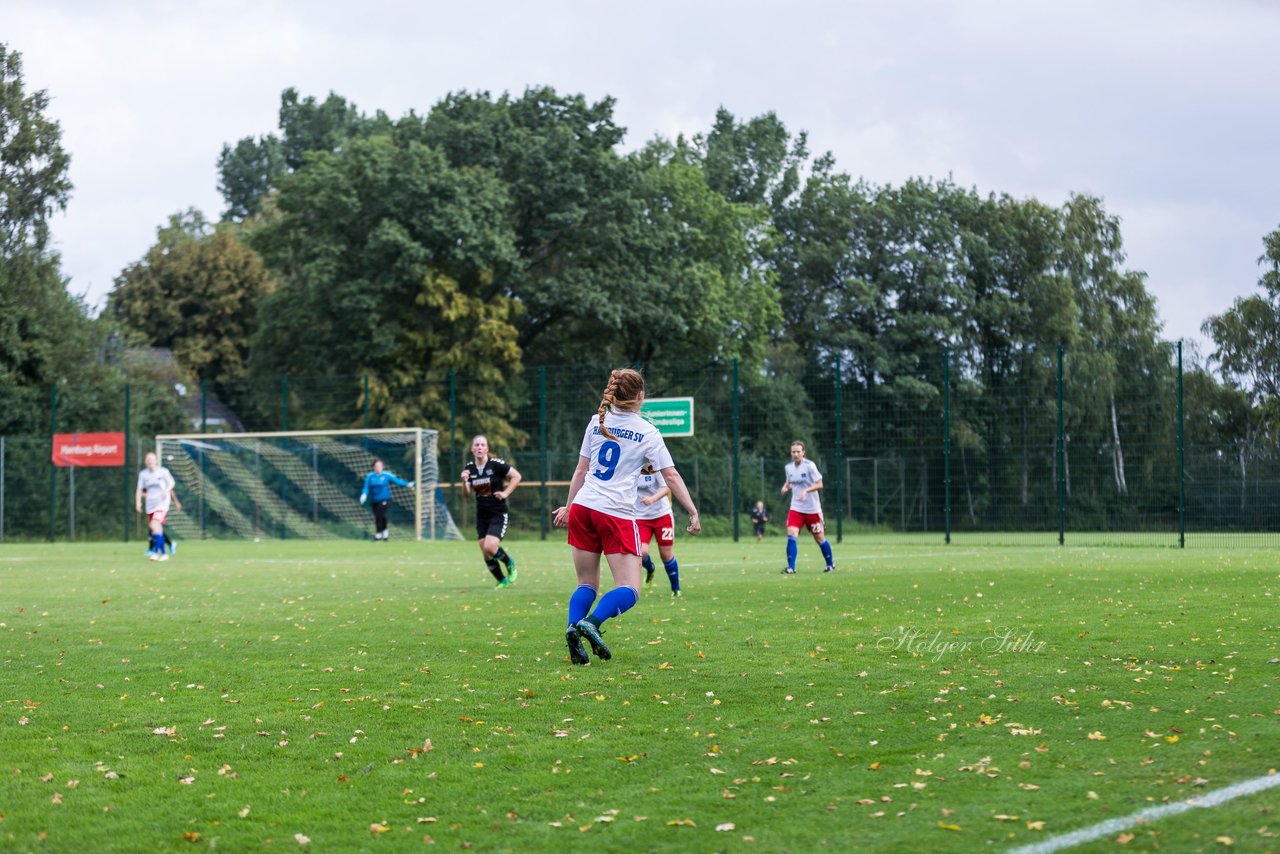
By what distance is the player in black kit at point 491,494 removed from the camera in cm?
1619

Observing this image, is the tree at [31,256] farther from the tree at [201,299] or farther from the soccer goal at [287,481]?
the tree at [201,299]

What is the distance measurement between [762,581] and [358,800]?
38.0 feet

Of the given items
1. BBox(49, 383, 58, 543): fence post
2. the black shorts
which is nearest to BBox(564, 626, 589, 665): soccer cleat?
the black shorts

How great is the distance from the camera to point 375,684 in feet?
27.3

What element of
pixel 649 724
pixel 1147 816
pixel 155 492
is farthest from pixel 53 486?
pixel 1147 816

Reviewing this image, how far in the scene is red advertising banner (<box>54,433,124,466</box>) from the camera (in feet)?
119

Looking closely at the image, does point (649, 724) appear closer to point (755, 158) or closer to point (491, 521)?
point (491, 521)

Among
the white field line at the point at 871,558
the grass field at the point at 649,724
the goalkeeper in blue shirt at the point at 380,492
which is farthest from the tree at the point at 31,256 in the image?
the grass field at the point at 649,724

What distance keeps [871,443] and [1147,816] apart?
3044 centimetres

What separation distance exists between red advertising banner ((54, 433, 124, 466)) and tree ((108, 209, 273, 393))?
Result: 2166 centimetres

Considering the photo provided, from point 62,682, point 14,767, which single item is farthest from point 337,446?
point 14,767

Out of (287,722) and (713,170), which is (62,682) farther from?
(713,170)

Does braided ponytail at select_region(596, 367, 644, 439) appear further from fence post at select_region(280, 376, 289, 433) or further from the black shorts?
fence post at select_region(280, 376, 289, 433)

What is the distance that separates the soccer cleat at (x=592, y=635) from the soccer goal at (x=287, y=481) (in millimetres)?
27243
